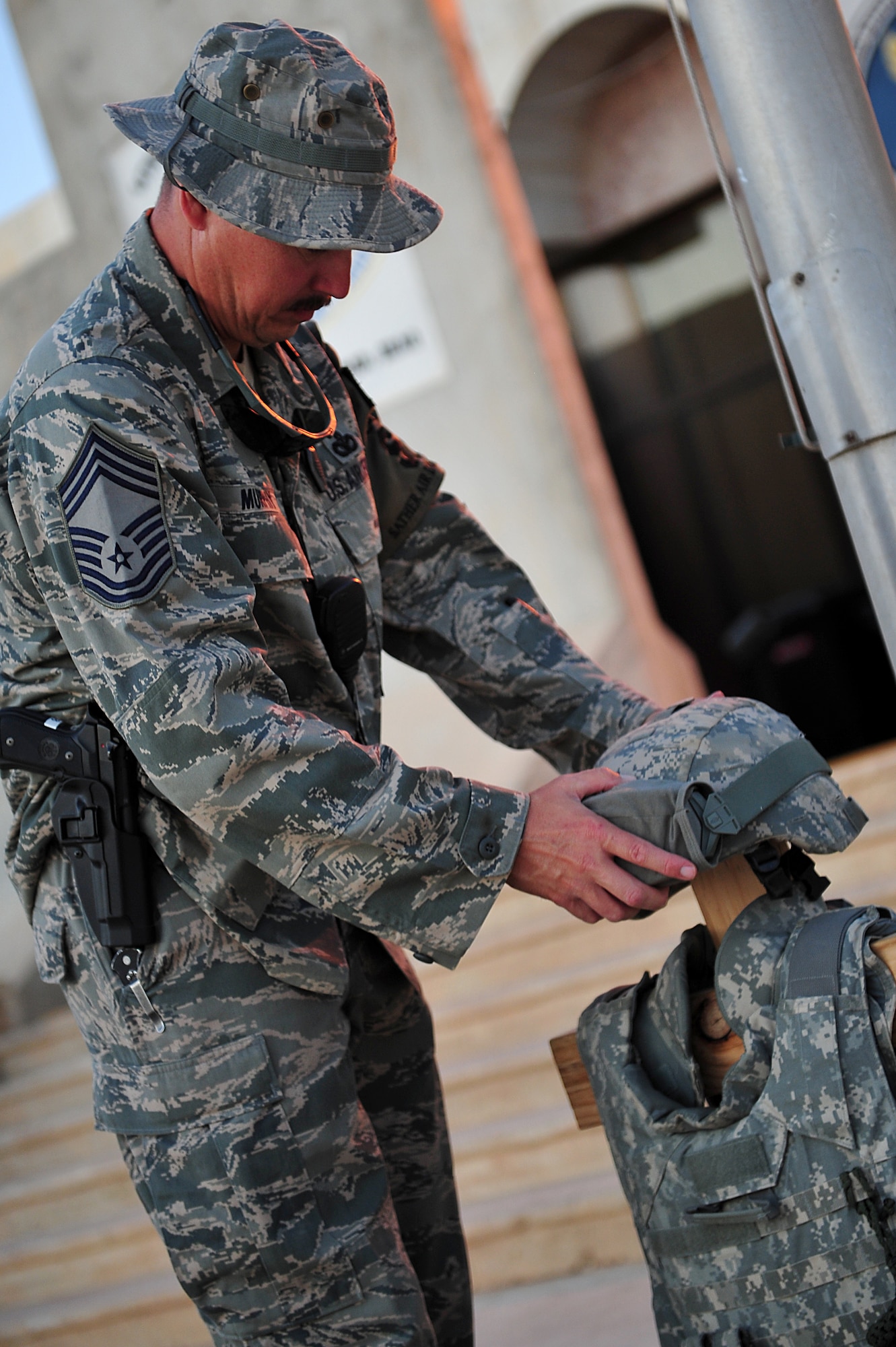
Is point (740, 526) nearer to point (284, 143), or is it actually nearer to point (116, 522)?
point (284, 143)

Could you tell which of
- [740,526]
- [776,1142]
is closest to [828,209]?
[776,1142]

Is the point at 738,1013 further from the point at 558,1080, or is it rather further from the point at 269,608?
the point at 558,1080

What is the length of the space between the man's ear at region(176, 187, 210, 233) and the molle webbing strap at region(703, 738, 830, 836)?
2.58 feet

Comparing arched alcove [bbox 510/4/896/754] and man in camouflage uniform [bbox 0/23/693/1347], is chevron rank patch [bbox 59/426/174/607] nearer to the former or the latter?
man in camouflage uniform [bbox 0/23/693/1347]

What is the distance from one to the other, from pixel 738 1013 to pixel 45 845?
749 mm

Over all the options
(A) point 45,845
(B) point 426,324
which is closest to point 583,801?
(A) point 45,845

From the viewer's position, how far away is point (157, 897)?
1.32 metres

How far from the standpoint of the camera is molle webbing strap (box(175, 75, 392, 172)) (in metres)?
1.25

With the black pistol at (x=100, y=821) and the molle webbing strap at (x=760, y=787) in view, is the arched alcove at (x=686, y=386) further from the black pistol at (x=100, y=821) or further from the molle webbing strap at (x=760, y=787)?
the black pistol at (x=100, y=821)

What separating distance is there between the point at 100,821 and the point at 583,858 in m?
0.50

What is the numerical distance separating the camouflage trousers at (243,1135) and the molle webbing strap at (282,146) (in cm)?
75

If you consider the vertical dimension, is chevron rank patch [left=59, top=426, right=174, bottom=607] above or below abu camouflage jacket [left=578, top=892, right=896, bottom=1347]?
above

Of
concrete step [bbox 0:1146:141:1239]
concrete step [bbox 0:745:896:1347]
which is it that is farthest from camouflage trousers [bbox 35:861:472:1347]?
concrete step [bbox 0:1146:141:1239]

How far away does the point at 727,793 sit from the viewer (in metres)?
1.19
